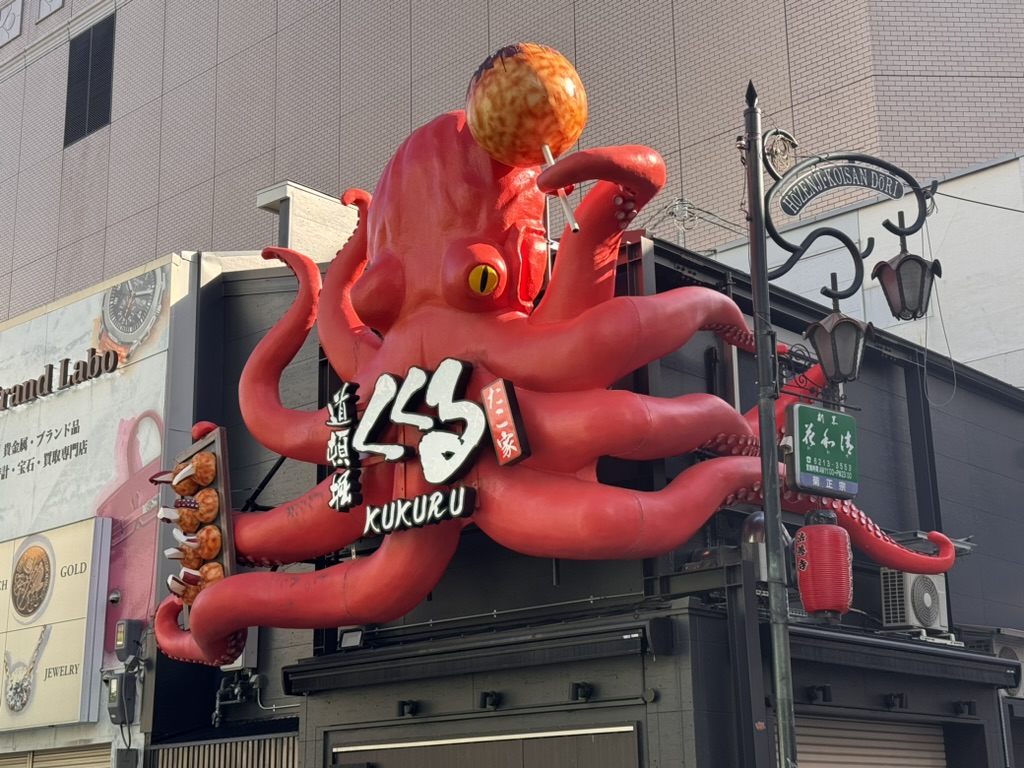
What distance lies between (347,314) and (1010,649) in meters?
12.9

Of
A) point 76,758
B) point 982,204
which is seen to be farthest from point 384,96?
point 76,758

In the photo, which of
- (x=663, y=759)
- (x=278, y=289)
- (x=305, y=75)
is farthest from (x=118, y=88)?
(x=663, y=759)

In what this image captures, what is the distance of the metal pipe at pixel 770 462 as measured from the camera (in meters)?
13.9

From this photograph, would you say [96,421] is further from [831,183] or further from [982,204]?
[982,204]

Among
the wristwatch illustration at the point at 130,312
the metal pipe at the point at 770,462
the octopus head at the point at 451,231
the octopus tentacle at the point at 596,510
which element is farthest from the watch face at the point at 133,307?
the metal pipe at the point at 770,462

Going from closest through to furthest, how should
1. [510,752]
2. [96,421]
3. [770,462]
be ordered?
[770,462] < [510,752] < [96,421]

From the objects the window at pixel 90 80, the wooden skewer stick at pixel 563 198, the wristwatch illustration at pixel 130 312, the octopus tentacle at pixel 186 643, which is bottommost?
the octopus tentacle at pixel 186 643

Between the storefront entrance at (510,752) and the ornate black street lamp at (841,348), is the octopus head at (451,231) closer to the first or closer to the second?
the ornate black street lamp at (841,348)

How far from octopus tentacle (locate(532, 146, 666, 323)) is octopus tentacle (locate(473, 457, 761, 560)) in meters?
2.07

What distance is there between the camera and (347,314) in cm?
1919

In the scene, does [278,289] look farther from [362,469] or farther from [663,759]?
[663,759]

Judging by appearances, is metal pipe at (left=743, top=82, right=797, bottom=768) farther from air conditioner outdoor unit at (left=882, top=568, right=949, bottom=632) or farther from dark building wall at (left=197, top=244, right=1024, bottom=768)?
air conditioner outdoor unit at (left=882, top=568, right=949, bottom=632)

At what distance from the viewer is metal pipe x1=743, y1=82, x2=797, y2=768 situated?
45.8 feet

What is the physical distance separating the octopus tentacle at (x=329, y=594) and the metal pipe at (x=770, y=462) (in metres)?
4.22
